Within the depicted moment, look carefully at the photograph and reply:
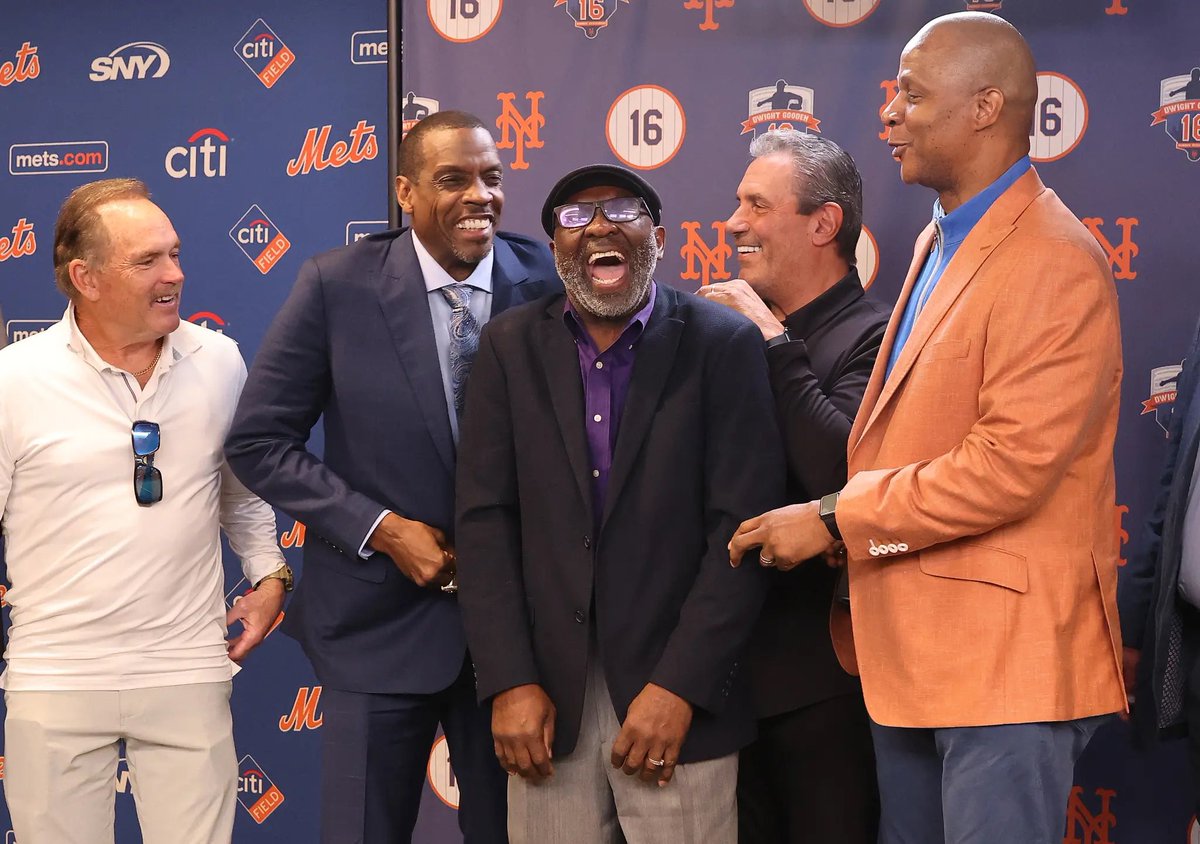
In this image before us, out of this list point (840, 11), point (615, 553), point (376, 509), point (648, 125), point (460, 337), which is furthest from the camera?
point (648, 125)

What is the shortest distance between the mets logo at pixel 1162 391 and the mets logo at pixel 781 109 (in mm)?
1093

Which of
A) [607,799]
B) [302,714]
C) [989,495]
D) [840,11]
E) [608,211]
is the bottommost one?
[302,714]

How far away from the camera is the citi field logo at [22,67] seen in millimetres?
4047

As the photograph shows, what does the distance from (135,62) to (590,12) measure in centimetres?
155

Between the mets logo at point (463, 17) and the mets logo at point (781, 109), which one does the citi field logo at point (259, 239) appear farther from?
the mets logo at point (781, 109)

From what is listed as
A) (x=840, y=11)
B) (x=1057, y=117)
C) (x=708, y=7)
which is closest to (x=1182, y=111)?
→ (x=1057, y=117)

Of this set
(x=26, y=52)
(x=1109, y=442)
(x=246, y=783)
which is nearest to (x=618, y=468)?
(x=1109, y=442)

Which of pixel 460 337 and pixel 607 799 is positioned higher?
pixel 460 337

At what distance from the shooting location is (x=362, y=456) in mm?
2645

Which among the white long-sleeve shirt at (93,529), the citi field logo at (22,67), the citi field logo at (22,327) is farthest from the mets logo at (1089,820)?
the citi field logo at (22,67)

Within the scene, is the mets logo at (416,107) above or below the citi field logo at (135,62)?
below

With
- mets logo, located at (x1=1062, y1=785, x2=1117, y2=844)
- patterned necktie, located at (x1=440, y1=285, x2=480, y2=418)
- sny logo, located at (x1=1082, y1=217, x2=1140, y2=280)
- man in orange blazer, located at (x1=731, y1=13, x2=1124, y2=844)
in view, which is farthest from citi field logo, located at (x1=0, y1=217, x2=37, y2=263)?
mets logo, located at (x1=1062, y1=785, x2=1117, y2=844)

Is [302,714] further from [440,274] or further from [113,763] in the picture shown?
[440,274]

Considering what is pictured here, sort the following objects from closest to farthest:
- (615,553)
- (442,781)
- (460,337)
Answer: (615,553) < (460,337) < (442,781)
